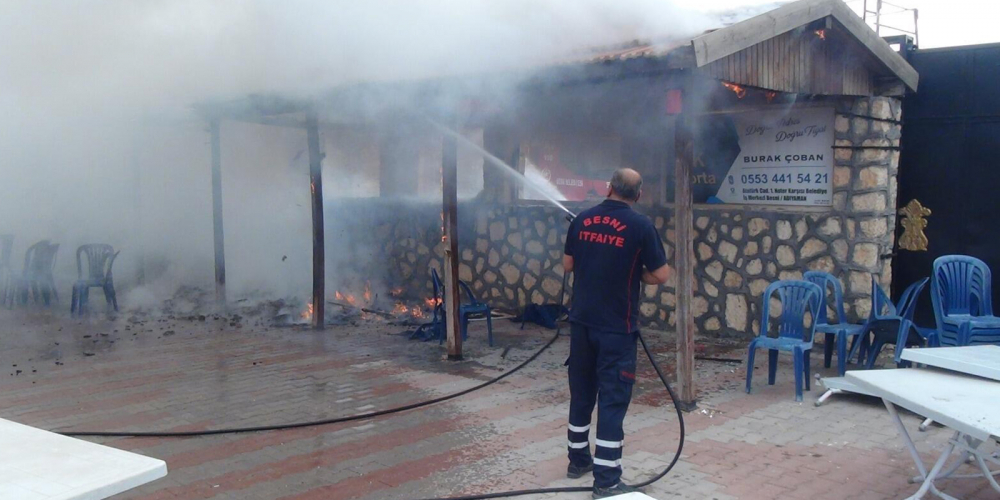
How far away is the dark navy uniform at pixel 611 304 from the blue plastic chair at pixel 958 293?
378 centimetres

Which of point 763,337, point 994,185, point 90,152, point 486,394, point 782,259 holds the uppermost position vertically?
point 90,152

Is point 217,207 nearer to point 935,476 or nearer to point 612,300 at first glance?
point 612,300

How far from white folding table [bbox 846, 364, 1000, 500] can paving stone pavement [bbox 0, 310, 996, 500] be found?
1.48ft

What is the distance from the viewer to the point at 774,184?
862 cm

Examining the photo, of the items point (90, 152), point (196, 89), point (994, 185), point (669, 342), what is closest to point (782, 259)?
point (669, 342)

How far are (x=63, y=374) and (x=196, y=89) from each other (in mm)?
4076

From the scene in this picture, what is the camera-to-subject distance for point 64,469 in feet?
9.16

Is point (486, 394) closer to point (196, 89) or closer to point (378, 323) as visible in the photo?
point (378, 323)

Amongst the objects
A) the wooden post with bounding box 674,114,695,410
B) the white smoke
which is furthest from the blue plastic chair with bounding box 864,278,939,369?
the white smoke

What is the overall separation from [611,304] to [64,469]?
2.90 m

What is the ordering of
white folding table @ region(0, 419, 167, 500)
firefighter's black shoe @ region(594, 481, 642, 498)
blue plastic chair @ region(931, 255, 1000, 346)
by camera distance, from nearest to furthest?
1. white folding table @ region(0, 419, 167, 500)
2. firefighter's black shoe @ region(594, 481, 642, 498)
3. blue plastic chair @ region(931, 255, 1000, 346)

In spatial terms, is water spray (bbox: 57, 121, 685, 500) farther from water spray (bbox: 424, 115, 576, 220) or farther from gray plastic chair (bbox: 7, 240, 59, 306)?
gray plastic chair (bbox: 7, 240, 59, 306)

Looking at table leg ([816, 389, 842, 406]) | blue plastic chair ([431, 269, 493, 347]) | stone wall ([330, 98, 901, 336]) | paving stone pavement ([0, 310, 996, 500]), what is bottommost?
paving stone pavement ([0, 310, 996, 500])

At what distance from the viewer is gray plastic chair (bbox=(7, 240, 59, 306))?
1245cm
